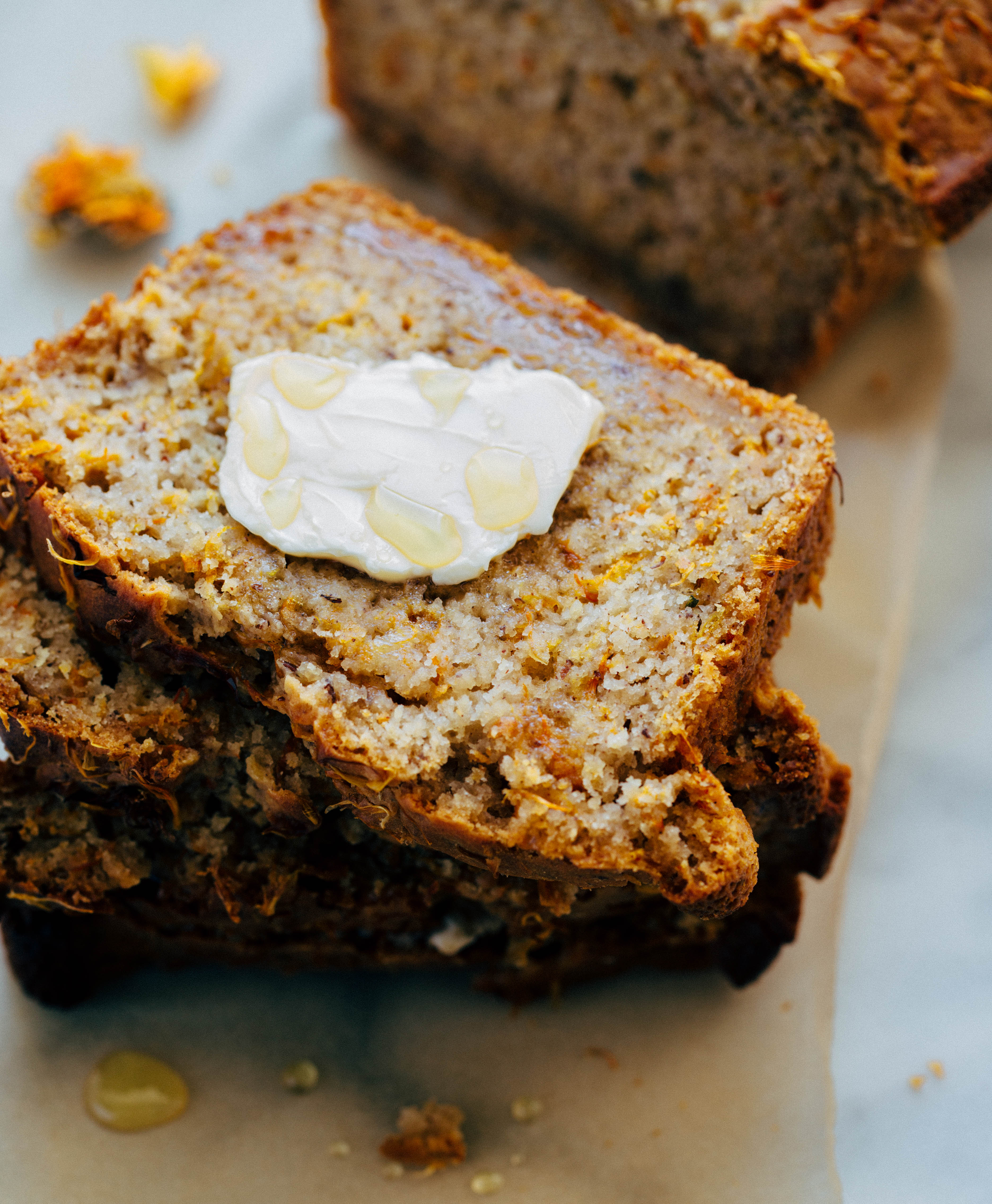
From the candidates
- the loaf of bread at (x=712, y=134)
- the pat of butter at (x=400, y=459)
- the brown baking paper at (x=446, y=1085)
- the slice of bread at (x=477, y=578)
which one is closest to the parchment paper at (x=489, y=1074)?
the brown baking paper at (x=446, y=1085)

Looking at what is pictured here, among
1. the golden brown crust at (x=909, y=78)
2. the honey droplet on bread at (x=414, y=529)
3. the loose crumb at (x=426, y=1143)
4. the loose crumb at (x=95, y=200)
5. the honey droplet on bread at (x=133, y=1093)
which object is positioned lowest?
the honey droplet on bread at (x=133, y=1093)

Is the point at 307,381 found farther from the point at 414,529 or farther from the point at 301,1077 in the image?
the point at 301,1077

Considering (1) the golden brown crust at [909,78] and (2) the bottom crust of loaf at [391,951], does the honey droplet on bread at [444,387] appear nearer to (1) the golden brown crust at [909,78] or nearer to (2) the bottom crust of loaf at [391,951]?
(2) the bottom crust of loaf at [391,951]

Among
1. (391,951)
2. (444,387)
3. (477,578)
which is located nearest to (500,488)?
(477,578)

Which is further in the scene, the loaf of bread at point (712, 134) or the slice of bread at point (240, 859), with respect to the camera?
the loaf of bread at point (712, 134)

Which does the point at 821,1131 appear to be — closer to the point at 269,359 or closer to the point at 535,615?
the point at 535,615
